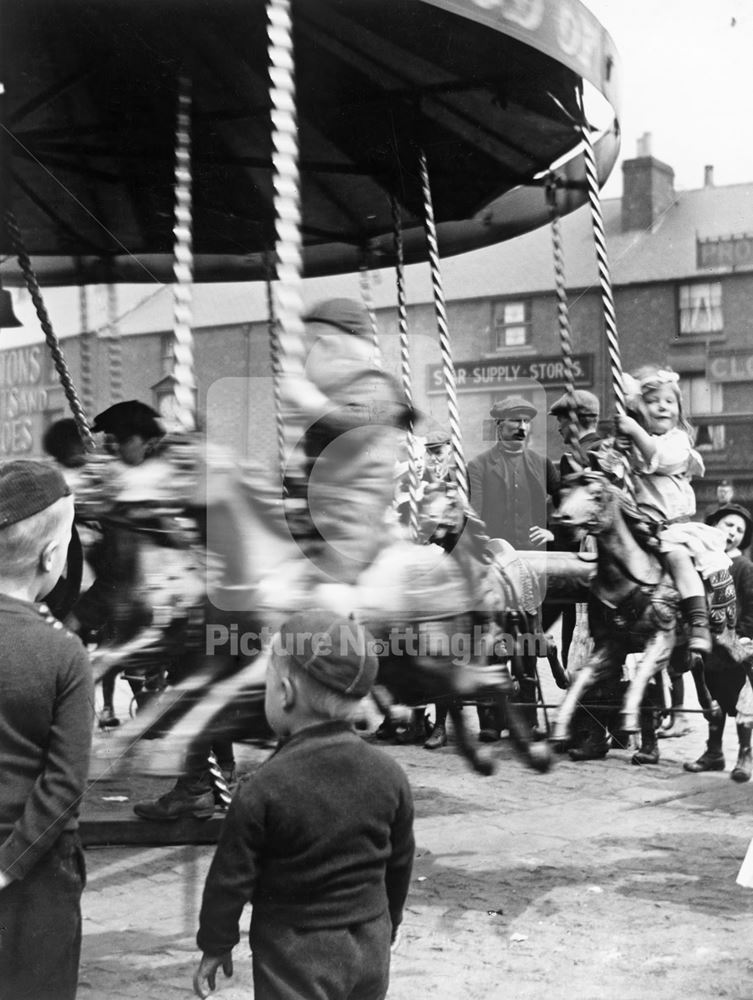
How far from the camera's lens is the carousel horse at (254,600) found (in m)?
3.51

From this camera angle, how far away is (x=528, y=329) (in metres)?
8.19

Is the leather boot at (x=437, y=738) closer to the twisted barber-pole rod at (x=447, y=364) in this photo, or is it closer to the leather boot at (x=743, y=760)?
the leather boot at (x=743, y=760)

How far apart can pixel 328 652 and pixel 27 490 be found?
714 millimetres

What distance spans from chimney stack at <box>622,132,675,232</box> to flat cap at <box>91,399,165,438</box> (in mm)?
2654

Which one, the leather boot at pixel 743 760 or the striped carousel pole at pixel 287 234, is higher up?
the striped carousel pole at pixel 287 234

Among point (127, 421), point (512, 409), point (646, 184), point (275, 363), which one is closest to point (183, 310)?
point (127, 421)

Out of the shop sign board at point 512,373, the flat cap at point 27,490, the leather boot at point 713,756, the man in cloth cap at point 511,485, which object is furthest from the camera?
the shop sign board at point 512,373

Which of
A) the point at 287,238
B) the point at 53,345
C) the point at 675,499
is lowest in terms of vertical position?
the point at 675,499

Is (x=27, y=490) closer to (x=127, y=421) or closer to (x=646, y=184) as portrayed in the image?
(x=127, y=421)

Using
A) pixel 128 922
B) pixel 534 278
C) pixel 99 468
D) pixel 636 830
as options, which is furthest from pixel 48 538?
pixel 534 278

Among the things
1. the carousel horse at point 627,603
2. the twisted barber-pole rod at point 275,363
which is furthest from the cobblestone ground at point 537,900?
the twisted barber-pole rod at point 275,363

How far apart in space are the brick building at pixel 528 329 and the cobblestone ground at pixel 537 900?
2.10 metres

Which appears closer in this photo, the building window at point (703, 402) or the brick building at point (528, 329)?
the brick building at point (528, 329)

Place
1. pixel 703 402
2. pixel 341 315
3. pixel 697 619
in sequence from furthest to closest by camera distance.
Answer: pixel 703 402
pixel 697 619
pixel 341 315
